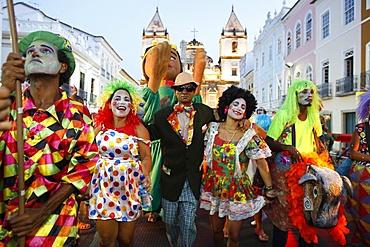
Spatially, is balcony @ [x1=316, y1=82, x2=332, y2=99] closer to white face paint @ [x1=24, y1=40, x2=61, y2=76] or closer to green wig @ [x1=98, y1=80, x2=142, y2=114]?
green wig @ [x1=98, y1=80, x2=142, y2=114]

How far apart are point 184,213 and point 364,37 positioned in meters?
14.4

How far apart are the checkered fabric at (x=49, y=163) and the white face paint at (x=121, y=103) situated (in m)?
1.11

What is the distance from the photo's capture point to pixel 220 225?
132 inches

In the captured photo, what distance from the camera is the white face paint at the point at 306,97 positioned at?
3.67 meters

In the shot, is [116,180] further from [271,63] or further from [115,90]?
[271,63]

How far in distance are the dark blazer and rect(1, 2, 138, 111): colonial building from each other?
14.2 m

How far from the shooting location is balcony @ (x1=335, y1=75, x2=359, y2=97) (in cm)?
1489

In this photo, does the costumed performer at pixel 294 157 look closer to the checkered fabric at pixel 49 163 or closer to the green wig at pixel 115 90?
the green wig at pixel 115 90

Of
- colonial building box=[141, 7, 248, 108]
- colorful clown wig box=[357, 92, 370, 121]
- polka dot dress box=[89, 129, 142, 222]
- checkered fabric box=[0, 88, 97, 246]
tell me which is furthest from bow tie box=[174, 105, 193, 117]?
colonial building box=[141, 7, 248, 108]

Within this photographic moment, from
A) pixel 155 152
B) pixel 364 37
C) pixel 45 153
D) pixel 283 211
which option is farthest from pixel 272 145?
pixel 364 37

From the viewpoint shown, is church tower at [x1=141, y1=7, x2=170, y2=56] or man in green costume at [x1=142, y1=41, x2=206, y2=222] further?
church tower at [x1=141, y1=7, x2=170, y2=56]

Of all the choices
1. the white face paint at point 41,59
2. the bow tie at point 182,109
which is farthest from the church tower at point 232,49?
the white face paint at point 41,59

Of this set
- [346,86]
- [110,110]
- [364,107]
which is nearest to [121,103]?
[110,110]

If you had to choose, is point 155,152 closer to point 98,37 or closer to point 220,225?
point 220,225
